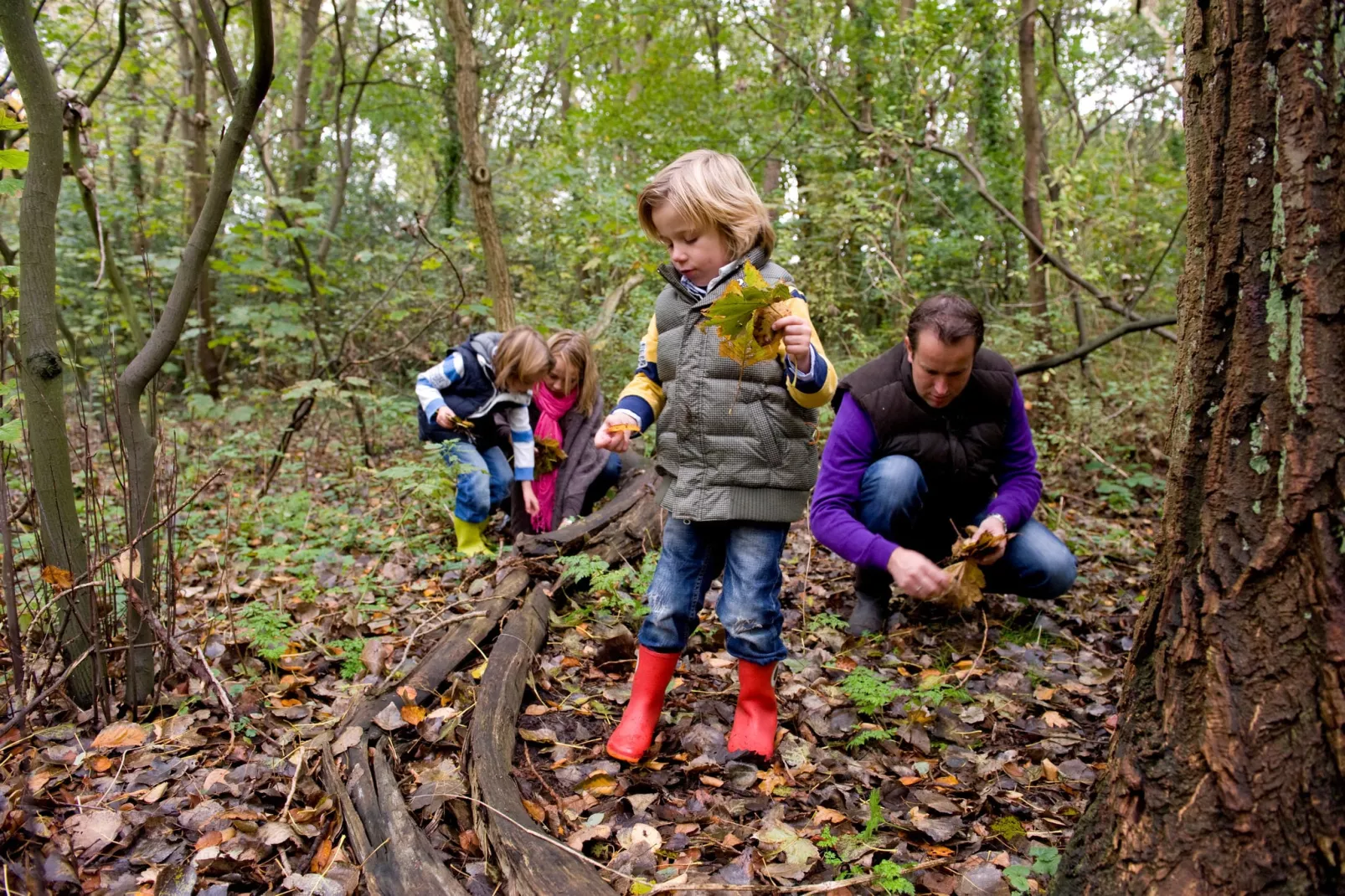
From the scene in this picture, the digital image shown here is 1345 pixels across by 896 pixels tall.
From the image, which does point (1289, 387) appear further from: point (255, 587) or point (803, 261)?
point (803, 261)

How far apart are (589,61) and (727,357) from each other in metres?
10.1

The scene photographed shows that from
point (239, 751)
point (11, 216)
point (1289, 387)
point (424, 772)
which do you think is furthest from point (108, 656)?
point (11, 216)

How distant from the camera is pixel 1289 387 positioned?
126 cm

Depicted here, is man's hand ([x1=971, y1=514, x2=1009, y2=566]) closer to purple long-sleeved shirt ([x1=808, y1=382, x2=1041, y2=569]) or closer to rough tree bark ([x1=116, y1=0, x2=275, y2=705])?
purple long-sleeved shirt ([x1=808, y1=382, x2=1041, y2=569])

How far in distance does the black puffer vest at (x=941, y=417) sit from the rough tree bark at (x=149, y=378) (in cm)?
222

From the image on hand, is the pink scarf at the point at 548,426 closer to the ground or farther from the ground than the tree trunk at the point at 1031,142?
closer to the ground

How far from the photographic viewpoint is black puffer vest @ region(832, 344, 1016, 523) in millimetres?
3104

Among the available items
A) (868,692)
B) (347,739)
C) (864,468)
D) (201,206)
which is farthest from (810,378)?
(201,206)

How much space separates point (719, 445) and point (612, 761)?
979 millimetres

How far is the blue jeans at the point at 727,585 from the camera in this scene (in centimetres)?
235

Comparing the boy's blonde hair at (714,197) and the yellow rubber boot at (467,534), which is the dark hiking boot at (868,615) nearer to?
the boy's blonde hair at (714,197)

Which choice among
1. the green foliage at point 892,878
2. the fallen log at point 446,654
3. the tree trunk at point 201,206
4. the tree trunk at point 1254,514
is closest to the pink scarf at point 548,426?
the fallen log at point 446,654

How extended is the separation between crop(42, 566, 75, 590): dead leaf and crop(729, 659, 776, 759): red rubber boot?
197 centimetres

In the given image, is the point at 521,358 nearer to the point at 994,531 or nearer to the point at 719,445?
the point at 719,445
